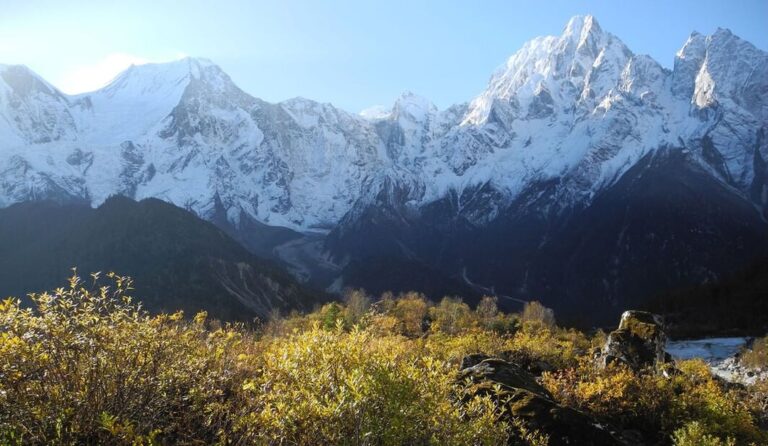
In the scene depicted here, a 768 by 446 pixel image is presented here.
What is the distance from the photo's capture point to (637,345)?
33.5 metres

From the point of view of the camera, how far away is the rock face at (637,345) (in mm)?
32281

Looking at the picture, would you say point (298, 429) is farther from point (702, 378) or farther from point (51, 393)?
point (702, 378)

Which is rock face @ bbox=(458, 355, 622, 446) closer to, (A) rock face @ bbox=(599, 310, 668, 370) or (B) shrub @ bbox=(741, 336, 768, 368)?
(A) rock face @ bbox=(599, 310, 668, 370)

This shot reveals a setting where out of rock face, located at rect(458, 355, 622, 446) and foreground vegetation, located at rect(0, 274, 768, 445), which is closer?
foreground vegetation, located at rect(0, 274, 768, 445)

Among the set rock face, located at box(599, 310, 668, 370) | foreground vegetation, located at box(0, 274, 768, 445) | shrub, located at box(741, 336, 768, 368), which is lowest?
shrub, located at box(741, 336, 768, 368)

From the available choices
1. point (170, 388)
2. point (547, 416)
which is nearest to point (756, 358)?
point (547, 416)

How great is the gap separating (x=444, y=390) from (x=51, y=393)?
22.4 feet

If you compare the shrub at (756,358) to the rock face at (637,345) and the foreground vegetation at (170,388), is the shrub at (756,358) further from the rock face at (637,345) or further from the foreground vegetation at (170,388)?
the foreground vegetation at (170,388)

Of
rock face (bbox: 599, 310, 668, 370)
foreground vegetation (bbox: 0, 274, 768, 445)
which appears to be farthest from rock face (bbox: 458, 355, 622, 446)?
rock face (bbox: 599, 310, 668, 370)

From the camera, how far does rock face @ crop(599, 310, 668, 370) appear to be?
106 ft

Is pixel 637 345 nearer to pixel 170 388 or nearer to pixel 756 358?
pixel 170 388

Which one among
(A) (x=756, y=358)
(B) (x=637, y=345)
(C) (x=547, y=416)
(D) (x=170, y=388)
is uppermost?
(D) (x=170, y=388)

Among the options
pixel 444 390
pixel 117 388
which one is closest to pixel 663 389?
pixel 444 390

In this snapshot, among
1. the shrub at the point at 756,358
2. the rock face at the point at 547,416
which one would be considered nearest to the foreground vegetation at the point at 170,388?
the rock face at the point at 547,416
